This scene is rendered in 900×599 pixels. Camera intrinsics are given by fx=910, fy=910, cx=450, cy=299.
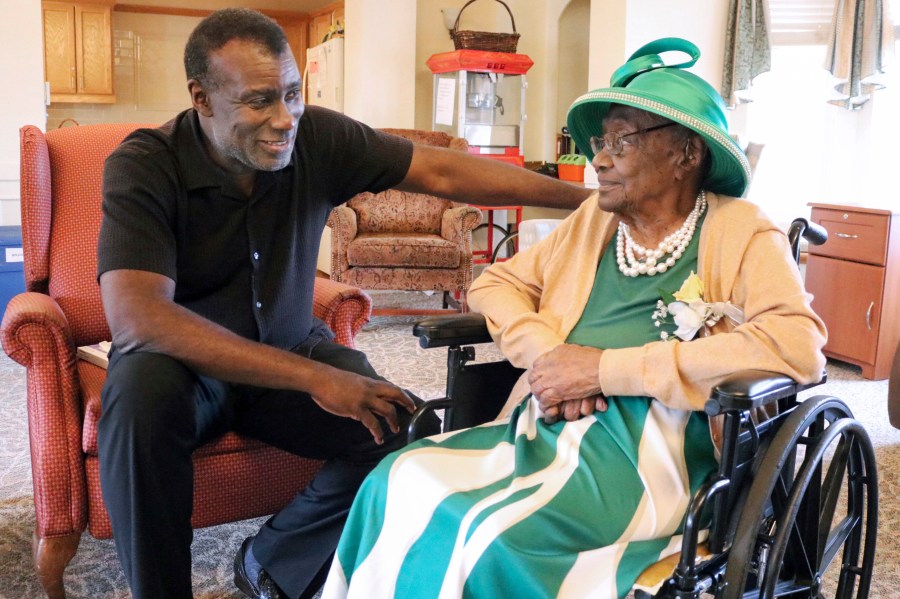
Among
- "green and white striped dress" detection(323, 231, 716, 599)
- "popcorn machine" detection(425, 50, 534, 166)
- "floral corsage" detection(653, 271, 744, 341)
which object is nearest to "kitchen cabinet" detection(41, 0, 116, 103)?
"popcorn machine" detection(425, 50, 534, 166)

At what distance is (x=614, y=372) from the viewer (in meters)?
1.44

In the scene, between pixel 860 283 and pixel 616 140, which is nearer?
pixel 616 140

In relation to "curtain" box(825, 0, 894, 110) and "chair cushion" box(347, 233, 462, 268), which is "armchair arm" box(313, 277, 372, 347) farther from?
"curtain" box(825, 0, 894, 110)

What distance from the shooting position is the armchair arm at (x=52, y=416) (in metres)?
1.84

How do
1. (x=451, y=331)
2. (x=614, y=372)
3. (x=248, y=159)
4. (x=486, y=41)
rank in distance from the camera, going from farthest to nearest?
(x=486, y=41), (x=248, y=159), (x=451, y=331), (x=614, y=372)

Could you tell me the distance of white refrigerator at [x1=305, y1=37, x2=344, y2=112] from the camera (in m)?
6.53

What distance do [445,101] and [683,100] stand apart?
479 cm

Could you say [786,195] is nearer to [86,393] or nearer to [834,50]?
[834,50]

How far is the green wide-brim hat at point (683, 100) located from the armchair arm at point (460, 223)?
3.16 metres

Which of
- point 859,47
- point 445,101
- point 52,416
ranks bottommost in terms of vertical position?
point 52,416

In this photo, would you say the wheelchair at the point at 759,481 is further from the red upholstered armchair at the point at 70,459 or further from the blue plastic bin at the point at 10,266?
the blue plastic bin at the point at 10,266

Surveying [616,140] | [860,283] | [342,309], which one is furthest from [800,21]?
[616,140]

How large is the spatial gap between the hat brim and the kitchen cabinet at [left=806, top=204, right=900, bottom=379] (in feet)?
8.57

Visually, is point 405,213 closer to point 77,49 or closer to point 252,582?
point 252,582
